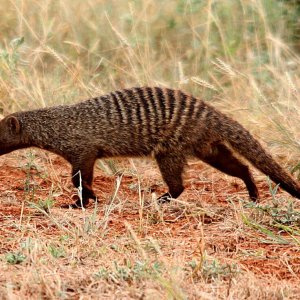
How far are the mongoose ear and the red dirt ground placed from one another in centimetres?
28

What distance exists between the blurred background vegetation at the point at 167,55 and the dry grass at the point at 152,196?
17 mm

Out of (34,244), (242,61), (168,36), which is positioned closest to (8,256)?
(34,244)

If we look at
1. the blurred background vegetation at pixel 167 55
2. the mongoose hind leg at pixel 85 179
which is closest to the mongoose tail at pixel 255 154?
the blurred background vegetation at pixel 167 55

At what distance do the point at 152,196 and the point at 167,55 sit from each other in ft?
13.4

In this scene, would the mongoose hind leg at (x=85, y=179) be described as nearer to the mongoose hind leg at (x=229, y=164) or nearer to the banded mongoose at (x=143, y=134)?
the banded mongoose at (x=143, y=134)

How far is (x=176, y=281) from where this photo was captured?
7.91 feet

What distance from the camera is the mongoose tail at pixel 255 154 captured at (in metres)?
4.10

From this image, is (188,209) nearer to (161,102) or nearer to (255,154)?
(255,154)

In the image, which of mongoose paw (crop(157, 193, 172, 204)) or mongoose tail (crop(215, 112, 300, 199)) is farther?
mongoose paw (crop(157, 193, 172, 204))

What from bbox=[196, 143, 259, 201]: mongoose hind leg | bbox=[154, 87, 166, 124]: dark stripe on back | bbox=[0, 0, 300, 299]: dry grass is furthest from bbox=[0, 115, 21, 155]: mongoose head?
bbox=[196, 143, 259, 201]: mongoose hind leg

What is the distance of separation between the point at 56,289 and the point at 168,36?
518cm

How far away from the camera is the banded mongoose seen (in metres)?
4.36

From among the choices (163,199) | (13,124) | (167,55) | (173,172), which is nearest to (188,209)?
(163,199)

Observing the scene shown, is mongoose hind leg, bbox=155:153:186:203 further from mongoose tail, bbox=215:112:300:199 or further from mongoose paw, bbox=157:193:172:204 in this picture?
mongoose tail, bbox=215:112:300:199
